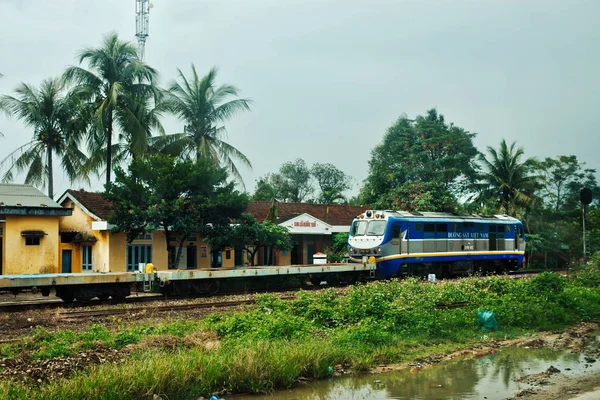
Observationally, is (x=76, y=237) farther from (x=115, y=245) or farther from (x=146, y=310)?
(x=146, y=310)

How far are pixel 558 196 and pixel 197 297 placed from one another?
117 ft

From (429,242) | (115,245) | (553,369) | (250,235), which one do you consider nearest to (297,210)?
(250,235)

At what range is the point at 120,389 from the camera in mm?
7398

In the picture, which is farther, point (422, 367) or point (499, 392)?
Result: point (422, 367)

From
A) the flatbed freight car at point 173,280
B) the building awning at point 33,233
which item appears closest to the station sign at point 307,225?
the flatbed freight car at point 173,280

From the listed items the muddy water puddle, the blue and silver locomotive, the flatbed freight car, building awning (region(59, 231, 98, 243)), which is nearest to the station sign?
the blue and silver locomotive

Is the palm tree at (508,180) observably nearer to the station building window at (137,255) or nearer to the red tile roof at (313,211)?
the red tile roof at (313,211)

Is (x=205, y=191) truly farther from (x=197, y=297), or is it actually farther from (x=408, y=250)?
(x=408, y=250)

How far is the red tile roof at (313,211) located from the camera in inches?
1345

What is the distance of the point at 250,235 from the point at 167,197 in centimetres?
453

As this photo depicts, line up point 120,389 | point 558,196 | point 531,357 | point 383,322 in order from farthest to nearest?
Result: point 558,196
point 383,322
point 531,357
point 120,389

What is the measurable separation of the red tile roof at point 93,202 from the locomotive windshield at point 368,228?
10.5m

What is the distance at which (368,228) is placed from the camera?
25.1 metres

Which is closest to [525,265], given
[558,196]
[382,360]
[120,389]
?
[558,196]
